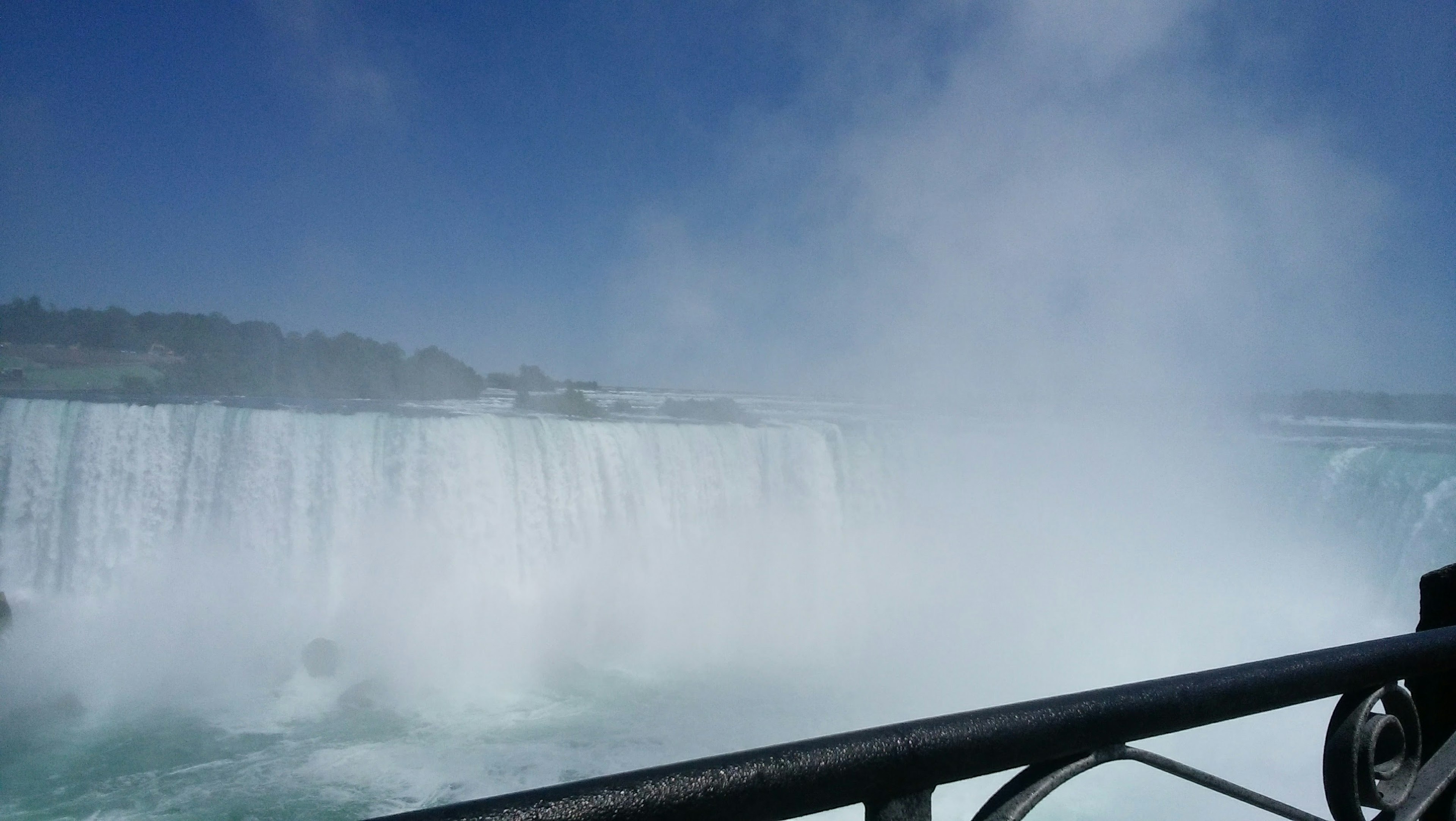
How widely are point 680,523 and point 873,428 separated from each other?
562cm

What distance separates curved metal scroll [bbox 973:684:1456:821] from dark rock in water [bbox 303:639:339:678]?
1354 centimetres

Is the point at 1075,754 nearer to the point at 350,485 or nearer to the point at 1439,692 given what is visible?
the point at 1439,692

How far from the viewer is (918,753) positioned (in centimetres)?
77

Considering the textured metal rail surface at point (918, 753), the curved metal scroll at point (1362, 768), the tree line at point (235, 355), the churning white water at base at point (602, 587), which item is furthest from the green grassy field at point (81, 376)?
the curved metal scroll at point (1362, 768)

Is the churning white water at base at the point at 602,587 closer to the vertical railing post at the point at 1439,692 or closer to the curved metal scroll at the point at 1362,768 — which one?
the vertical railing post at the point at 1439,692

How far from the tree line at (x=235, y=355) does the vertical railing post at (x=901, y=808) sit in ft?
68.4

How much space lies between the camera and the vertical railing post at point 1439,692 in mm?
1340

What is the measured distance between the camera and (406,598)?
1382 centimetres

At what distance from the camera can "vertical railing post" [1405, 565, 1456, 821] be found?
134 cm

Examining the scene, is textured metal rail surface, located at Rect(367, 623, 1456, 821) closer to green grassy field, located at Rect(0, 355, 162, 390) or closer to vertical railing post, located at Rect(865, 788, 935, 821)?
vertical railing post, located at Rect(865, 788, 935, 821)

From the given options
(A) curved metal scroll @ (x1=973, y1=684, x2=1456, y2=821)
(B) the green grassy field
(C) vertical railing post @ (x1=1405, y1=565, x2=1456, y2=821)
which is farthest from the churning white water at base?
(A) curved metal scroll @ (x1=973, y1=684, x2=1456, y2=821)

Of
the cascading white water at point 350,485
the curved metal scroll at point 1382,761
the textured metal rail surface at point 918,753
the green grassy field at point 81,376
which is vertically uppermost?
the green grassy field at point 81,376

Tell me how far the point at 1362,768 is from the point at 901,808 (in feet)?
2.73

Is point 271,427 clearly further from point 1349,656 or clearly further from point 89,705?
point 1349,656
